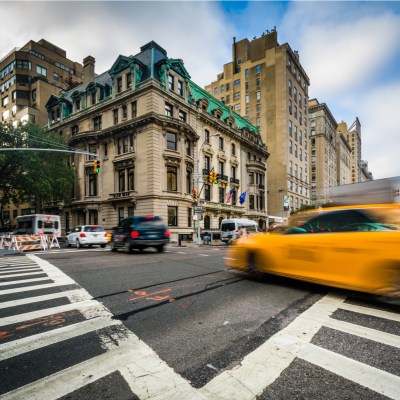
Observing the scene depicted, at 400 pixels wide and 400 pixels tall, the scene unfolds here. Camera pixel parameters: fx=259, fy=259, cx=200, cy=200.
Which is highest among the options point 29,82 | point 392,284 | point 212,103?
point 29,82

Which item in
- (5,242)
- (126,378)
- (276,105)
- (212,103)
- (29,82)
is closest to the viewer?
(126,378)

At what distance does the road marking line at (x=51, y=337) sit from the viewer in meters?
2.99

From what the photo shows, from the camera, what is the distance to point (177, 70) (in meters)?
30.7

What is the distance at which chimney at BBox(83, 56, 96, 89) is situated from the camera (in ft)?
124

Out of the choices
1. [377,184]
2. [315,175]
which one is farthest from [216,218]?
[315,175]

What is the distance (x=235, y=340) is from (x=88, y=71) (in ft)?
143

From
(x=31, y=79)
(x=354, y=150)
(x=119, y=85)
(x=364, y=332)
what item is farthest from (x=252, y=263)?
(x=354, y=150)

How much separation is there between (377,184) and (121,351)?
932cm

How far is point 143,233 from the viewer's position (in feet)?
45.6

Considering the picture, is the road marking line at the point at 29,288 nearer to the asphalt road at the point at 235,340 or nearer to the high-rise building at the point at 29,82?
the asphalt road at the point at 235,340

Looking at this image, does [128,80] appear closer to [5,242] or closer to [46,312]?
[5,242]

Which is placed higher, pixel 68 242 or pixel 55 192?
pixel 55 192

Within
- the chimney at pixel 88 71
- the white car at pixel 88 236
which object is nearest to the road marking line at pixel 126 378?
the white car at pixel 88 236

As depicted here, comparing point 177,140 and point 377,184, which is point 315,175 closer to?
point 177,140
